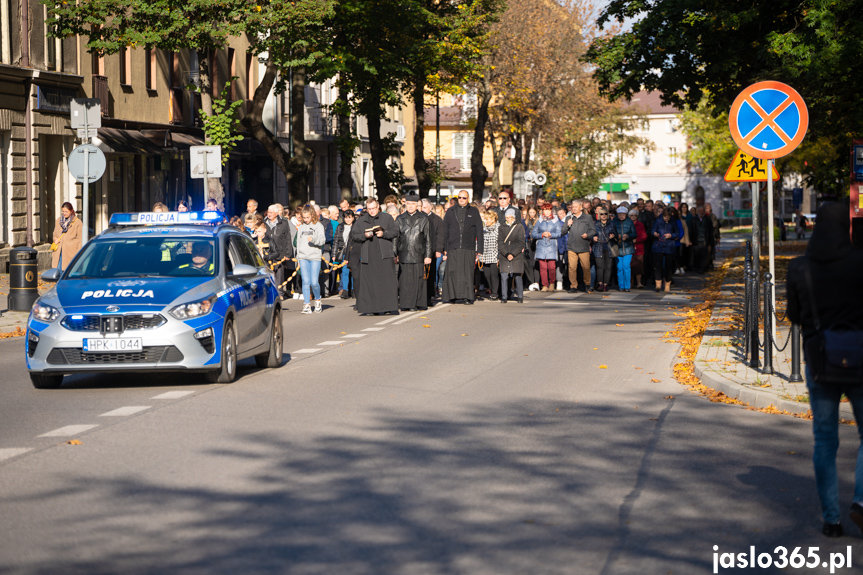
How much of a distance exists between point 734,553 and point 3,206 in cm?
2726

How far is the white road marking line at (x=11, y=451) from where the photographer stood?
8516 mm

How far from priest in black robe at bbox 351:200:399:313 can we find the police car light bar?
7.24 m

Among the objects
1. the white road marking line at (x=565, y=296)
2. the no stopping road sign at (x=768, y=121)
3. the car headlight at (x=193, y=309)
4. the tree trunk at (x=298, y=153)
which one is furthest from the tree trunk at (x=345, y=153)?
the car headlight at (x=193, y=309)

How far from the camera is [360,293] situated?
69.2 feet

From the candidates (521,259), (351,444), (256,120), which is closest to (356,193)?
(256,120)

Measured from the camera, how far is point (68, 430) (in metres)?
9.57

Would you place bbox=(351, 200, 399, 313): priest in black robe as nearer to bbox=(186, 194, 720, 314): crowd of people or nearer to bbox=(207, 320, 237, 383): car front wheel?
bbox=(186, 194, 720, 314): crowd of people

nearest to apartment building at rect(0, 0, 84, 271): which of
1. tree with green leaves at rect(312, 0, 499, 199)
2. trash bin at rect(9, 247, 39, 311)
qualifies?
tree with green leaves at rect(312, 0, 499, 199)

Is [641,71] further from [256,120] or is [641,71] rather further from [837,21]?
[256,120]

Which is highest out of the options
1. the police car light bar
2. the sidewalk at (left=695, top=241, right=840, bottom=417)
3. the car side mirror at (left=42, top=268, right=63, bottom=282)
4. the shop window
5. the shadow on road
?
the shop window

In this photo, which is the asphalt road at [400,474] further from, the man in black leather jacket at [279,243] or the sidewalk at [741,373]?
the man in black leather jacket at [279,243]

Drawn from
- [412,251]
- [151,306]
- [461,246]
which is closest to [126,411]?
[151,306]

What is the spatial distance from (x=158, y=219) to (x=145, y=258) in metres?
0.94

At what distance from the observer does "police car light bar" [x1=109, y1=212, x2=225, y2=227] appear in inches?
523
